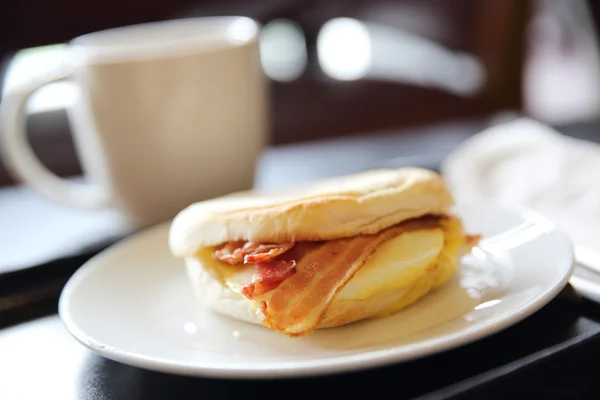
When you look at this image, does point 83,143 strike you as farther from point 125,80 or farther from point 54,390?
point 54,390

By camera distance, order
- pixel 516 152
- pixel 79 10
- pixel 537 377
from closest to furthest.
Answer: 1. pixel 537 377
2. pixel 516 152
3. pixel 79 10

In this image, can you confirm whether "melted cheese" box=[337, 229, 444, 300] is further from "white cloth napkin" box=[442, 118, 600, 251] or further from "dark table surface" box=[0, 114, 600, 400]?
"white cloth napkin" box=[442, 118, 600, 251]

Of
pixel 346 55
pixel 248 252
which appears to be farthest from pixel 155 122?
pixel 346 55

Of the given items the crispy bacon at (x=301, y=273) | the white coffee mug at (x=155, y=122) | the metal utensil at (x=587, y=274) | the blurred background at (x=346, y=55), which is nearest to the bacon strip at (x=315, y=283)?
the crispy bacon at (x=301, y=273)

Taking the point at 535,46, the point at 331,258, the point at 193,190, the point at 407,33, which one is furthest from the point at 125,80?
the point at 535,46

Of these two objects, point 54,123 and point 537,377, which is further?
point 54,123

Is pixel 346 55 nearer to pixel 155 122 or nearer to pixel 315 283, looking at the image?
pixel 155 122
